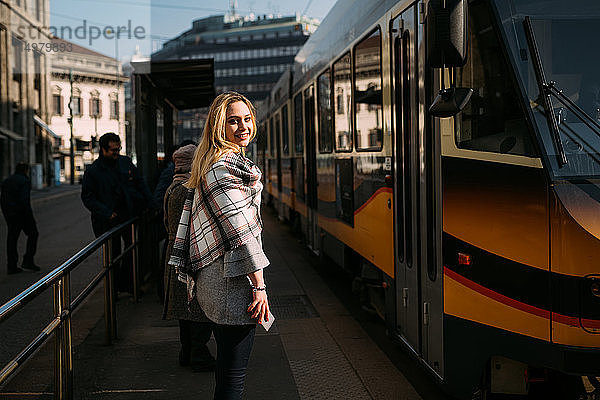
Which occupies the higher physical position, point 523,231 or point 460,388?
point 523,231

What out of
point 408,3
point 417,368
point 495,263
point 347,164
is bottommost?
point 417,368

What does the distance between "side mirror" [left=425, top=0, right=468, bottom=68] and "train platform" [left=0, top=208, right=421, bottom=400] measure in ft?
7.80

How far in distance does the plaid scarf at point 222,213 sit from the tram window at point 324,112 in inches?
214

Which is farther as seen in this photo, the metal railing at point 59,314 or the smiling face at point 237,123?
the metal railing at point 59,314

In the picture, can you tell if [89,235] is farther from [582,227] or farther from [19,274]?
[582,227]

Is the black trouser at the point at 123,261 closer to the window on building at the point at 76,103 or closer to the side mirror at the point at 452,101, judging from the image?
the side mirror at the point at 452,101

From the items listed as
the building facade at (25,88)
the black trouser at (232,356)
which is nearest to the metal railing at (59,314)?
the black trouser at (232,356)

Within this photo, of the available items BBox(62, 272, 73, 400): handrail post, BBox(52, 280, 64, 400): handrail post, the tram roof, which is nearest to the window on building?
the tram roof

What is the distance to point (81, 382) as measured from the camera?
5691 millimetres

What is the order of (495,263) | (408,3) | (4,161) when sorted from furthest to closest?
1. (4,161)
2. (408,3)
3. (495,263)

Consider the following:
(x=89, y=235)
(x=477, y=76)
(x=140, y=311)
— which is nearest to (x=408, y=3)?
(x=477, y=76)

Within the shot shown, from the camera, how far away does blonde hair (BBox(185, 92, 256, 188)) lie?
3541 mm

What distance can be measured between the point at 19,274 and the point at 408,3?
28.5 feet

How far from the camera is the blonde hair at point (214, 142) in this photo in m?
3.54
